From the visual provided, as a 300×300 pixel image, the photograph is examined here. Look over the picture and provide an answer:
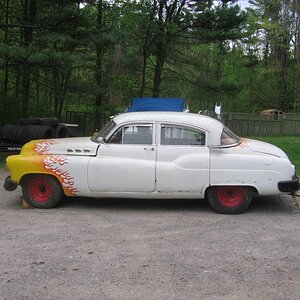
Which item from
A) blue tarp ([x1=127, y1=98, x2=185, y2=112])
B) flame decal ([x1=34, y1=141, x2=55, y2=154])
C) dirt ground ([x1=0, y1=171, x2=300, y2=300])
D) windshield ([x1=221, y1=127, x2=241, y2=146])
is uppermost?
blue tarp ([x1=127, y1=98, x2=185, y2=112])

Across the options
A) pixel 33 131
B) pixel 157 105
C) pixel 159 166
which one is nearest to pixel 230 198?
pixel 159 166

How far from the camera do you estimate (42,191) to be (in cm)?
777

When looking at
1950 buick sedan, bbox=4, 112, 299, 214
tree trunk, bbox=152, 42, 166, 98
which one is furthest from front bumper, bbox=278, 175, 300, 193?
tree trunk, bbox=152, 42, 166, 98

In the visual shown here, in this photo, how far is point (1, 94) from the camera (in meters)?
19.1

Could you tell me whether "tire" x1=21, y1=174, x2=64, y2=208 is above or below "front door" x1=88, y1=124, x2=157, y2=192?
below

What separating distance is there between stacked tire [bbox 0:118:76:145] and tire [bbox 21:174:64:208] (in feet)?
13.5

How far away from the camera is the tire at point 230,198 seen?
7441mm

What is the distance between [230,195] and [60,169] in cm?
277

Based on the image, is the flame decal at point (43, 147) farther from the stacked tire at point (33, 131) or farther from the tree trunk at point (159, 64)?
the tree trunk at point (159, 64)

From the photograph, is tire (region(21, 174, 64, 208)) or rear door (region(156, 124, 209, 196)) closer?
rear door (region(156, 124, 209, 196))

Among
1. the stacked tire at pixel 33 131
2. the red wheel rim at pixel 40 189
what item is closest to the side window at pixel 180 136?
the red wheel rim at pixel 40 189

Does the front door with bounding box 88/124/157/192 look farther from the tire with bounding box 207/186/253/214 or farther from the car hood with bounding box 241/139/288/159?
the car hood with bounding box 241/139/288/159

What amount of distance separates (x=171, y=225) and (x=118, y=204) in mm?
1634

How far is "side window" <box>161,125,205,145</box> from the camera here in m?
7.59
